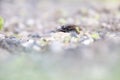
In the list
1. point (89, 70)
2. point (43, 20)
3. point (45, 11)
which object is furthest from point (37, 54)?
point (45, 11)

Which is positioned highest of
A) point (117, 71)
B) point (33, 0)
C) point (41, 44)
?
point (33, 0)

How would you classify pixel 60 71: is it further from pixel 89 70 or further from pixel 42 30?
pixel 42 30

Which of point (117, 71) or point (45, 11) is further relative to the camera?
point (45, 11)

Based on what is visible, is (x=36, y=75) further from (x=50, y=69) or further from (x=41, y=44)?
(x=41, y=44)

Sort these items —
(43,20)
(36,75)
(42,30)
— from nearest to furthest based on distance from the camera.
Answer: (36,75), (42,30), (43,20)

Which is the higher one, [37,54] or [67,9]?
[67,9]

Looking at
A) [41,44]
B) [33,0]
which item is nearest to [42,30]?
[41,44]

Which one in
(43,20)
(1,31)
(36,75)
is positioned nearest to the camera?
(36,75)
